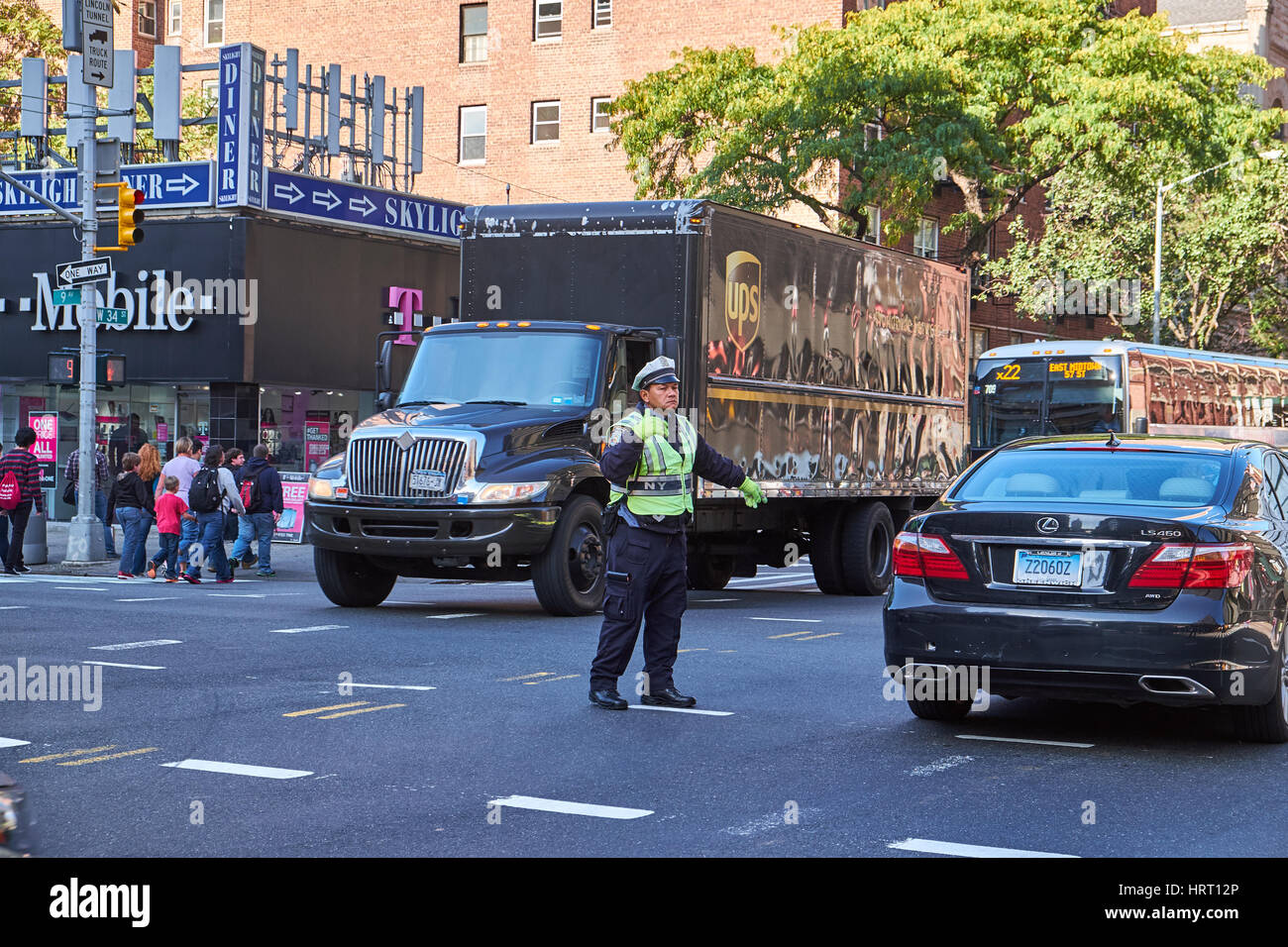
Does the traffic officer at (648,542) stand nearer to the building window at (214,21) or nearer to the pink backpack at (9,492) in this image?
the pink backpack at (9,492)

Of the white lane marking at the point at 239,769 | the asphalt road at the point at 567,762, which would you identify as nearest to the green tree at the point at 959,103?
the asphalt road at the point at 567,762

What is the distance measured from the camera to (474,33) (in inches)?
1801

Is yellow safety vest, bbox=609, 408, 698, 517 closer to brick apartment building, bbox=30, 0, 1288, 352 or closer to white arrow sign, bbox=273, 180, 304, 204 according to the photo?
white arrow sign, bbox=273, 180, 304, 204

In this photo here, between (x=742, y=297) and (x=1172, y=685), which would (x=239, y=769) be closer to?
(x=1172, y=685)

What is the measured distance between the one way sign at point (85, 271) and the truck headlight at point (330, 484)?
8.83 meters

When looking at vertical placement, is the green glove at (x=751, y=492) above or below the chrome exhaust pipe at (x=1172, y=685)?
above

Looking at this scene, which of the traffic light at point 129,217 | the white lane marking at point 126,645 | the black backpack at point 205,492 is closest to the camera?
the white lane marking at point 126,645

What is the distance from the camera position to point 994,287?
149 feet

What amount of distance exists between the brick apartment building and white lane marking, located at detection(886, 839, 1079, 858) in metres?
34.7

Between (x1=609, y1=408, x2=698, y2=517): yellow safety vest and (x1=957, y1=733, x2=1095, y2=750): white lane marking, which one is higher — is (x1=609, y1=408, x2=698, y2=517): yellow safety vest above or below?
above

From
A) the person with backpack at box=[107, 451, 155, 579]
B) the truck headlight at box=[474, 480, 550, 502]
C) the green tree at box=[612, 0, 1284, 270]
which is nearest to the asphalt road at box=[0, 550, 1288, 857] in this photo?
the truck headlight at box=[474, 480, 550, 502]

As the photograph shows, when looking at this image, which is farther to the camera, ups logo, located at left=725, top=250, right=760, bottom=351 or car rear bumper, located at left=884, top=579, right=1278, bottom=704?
ups logo, located at left=725, top=250, right=760, bottom=351

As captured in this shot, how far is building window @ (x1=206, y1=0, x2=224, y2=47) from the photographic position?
48.0 metres

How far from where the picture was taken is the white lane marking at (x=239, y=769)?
757 centimetres
